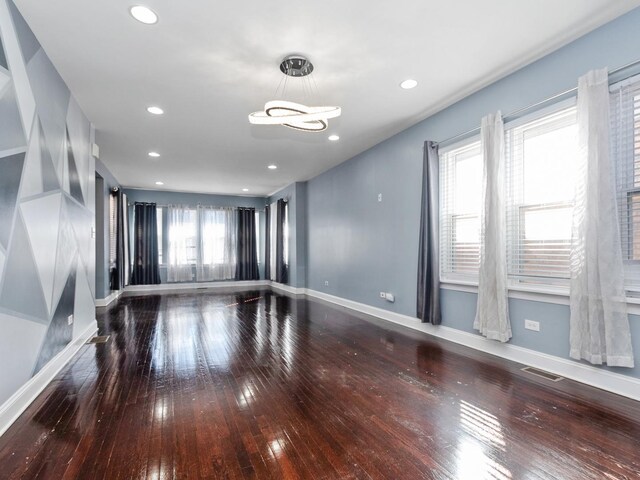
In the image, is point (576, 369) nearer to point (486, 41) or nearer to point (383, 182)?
point (486, 41)

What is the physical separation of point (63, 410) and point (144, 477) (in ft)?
3.91

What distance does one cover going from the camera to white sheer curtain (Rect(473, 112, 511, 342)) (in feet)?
10.8

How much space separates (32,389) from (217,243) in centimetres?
769

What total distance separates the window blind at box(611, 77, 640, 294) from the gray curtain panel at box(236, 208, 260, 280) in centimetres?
903

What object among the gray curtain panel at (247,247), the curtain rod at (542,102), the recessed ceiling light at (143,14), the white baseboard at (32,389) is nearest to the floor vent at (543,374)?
the curtain rod at (542,102)

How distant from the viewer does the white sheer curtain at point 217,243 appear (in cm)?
995

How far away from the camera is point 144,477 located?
1.64 meters

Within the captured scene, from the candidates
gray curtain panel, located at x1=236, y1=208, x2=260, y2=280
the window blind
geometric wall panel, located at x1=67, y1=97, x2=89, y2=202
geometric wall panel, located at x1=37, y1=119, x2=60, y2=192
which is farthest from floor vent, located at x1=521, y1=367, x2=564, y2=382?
gray curtain panel, located at x1=236, y1=208, x2=260, y2=280

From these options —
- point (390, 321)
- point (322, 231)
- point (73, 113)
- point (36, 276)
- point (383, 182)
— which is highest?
point (73, 113)

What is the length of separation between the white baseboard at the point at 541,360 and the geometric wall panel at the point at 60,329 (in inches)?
159

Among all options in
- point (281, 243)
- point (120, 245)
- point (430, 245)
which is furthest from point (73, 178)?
point (281, 243)

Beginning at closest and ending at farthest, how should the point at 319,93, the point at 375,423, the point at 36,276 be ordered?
the point at 375,423
the point at 36,276
the point at 319,93

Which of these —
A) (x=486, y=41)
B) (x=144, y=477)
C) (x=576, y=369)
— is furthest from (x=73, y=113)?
(x=576, y=369)

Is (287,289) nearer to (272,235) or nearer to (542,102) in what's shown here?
(272,235)
